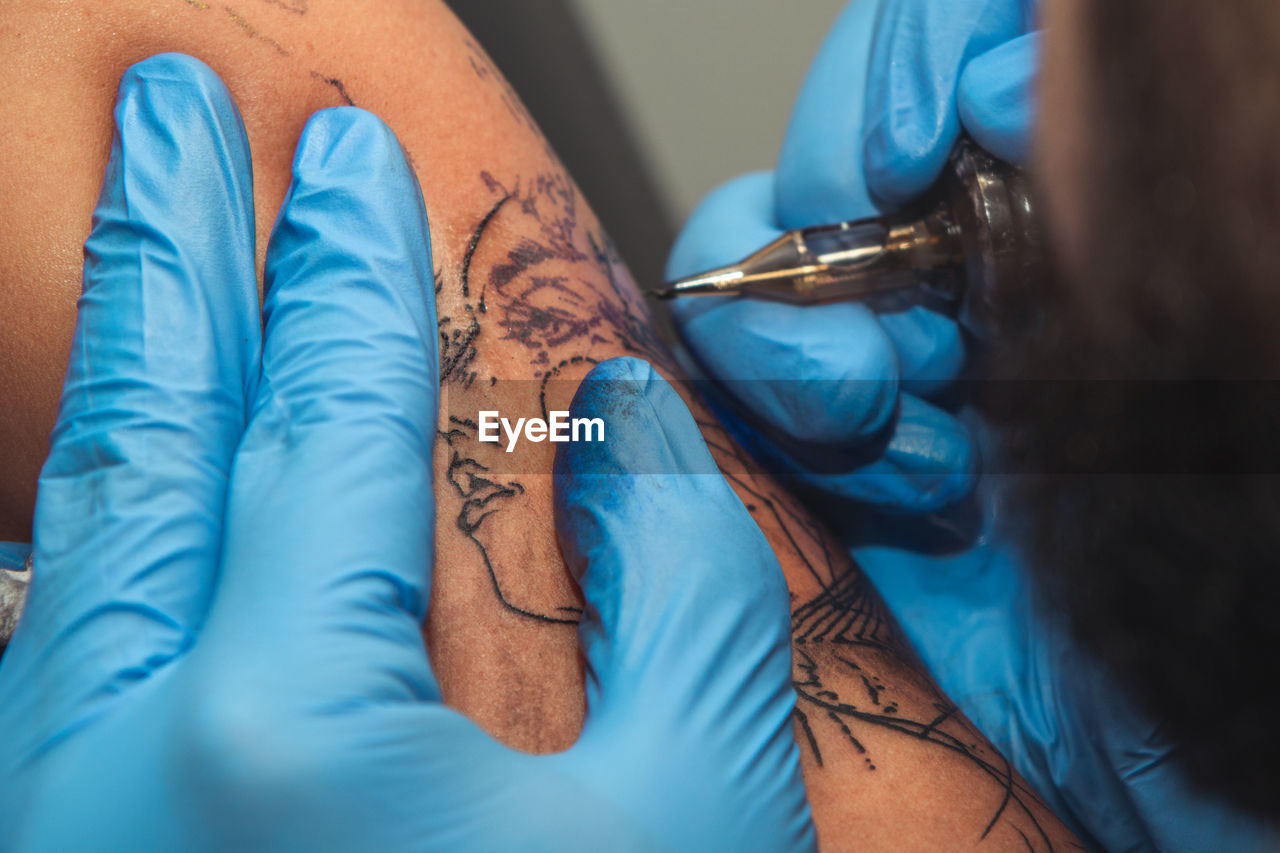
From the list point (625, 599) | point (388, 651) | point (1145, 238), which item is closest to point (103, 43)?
point (388, 651)

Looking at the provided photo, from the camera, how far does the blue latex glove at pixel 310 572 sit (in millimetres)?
713

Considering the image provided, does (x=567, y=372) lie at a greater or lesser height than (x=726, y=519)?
greater

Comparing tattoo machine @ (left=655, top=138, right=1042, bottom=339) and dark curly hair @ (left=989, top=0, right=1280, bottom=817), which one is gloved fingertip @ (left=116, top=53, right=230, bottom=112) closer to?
tattoo machine @ (left=655, top=138, right=1042, bottom=339)

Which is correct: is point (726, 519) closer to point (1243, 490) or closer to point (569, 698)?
point (569, 698)

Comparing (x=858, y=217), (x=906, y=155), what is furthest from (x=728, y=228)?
(x=906, y=155)

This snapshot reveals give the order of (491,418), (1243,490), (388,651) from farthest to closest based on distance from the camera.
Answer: (491,418)
(388,651)
(1243,490)

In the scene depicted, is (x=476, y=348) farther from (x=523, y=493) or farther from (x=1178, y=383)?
(x=1178, y=383)

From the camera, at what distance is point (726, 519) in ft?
3.15

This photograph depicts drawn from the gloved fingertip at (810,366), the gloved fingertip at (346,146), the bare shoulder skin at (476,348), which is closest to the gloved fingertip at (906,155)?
the gloved fingertip at (810,366)

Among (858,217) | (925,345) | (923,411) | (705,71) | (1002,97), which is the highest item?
(705,71)

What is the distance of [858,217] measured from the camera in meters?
1.29

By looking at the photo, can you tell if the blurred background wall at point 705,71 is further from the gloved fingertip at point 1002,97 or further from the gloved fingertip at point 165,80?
the gloved fingertip at point 165,80

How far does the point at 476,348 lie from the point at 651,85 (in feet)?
4.99

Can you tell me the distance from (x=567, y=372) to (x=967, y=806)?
0.77 m
